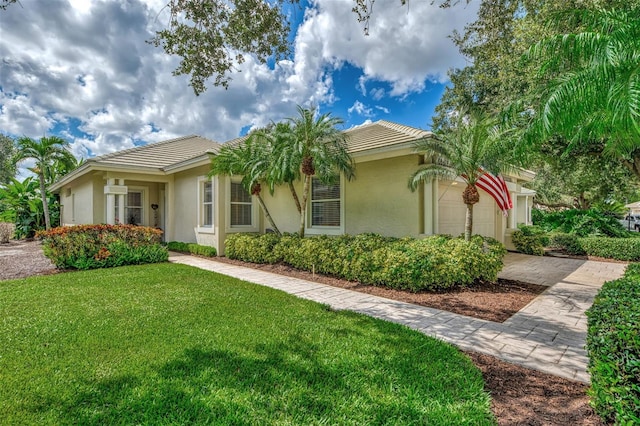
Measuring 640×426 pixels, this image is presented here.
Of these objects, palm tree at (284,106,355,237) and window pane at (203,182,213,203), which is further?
window pane at (203,182,213,203)

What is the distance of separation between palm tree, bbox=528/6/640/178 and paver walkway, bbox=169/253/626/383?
119 inches

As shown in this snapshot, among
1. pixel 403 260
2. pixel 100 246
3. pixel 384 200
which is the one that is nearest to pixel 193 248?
pixel 100 246

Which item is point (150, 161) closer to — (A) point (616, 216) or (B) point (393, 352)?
(B) point (393, 352)

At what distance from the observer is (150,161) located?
48.4ft

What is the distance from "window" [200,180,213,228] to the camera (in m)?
13.7

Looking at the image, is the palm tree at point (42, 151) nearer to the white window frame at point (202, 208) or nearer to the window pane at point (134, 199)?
the window pane at point (134, 199)

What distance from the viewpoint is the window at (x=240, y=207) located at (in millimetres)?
13344

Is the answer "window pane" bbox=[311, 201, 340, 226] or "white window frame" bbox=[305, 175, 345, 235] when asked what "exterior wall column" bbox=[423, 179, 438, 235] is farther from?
"window pane" bbox=[311, 201, 340, 226]

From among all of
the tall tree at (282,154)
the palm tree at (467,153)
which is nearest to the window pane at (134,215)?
the tall tree at (282,154)

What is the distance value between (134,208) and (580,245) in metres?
22.6

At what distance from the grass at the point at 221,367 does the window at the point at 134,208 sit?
11.0 metres

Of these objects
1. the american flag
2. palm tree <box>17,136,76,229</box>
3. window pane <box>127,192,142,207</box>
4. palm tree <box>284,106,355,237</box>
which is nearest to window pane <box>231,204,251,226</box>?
palm tree <box>284,106,355,237</box>

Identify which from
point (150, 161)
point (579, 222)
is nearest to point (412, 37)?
point (150, 161)

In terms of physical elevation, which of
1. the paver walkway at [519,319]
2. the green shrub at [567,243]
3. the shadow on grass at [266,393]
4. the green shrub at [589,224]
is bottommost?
the paver walkway at [519,319]
